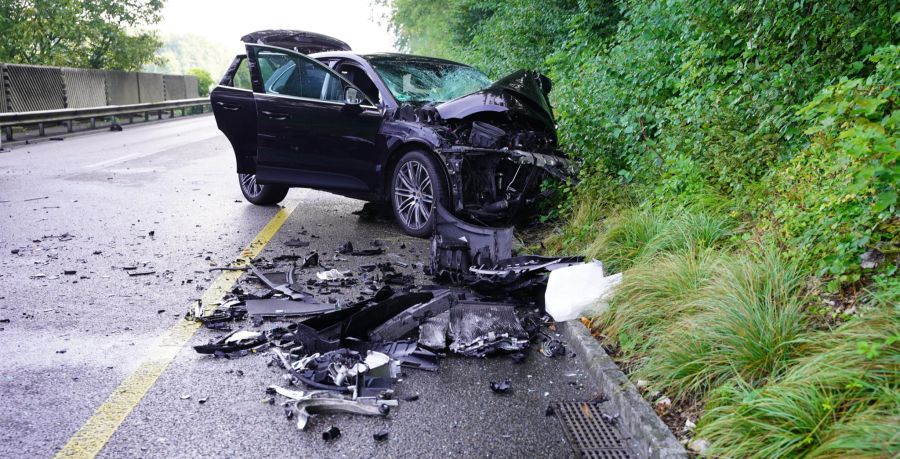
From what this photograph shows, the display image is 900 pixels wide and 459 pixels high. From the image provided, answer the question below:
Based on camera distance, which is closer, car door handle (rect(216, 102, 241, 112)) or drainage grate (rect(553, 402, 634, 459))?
drainage grate (rect(553, 402, 634, 459))

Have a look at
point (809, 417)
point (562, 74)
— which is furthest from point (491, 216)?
point (562, 74)

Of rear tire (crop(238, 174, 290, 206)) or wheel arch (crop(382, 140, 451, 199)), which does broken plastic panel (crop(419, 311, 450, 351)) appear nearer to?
wheel arch (crop(382, 140, 451, 199))

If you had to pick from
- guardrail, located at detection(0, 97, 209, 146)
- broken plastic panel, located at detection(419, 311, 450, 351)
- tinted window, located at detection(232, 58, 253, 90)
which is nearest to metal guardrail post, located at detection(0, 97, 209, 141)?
guardrail, located at detection(0, 97, 209, 146)

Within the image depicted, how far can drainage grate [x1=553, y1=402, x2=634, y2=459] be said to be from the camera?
3.26 m

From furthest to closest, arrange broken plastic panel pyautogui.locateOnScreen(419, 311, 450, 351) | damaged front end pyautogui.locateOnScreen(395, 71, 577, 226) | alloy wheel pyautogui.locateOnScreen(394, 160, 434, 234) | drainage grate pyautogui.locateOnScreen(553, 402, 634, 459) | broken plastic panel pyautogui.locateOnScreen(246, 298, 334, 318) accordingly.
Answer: alloy wheel pyautogui.locateOnScreen(394, 160, 434, 234) < damaged front end pyautogui.locateOnScreen(395, 71, 577, 226) < broken plastic panel pyautogui.locateOnScreen(246, 298, 334, 318) < broken plastic panel pyautogui.locateOnScreen(419, 311, 450, 351) < drainage grate pyautogui.locateOnScreen(553, 402, 634, 459)

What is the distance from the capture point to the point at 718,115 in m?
6.25

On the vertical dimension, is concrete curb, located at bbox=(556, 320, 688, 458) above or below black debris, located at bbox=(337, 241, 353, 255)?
above

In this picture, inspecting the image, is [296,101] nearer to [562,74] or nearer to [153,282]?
[153,282]

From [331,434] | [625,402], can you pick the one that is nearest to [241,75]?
[331,434]

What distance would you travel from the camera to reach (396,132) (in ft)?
25.0

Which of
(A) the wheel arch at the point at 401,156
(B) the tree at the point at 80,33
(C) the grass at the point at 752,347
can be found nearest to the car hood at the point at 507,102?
(A) the wheel arch at the point at 401,156

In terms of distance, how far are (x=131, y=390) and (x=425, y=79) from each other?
558 cm

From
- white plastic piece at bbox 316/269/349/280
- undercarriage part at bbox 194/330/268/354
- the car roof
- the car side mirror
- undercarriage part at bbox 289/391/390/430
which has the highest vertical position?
the car roof

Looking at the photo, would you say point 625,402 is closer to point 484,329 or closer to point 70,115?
point 484,329
